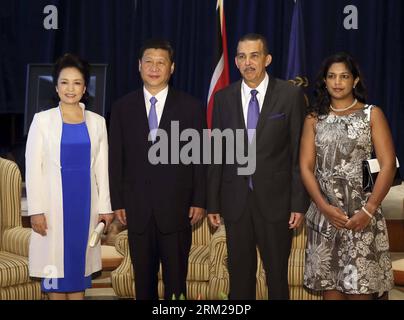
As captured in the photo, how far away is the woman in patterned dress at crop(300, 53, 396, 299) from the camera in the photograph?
3980mm

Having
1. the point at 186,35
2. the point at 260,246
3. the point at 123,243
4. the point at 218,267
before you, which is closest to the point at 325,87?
the point at 260,246

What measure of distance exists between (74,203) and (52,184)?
5.8 inches

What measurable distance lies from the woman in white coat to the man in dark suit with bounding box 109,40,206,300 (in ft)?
0.34

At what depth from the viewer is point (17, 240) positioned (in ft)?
17.0

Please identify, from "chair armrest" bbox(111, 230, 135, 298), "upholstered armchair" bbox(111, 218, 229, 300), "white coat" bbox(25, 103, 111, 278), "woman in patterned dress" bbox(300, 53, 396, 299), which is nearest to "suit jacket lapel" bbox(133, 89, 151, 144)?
"white coat" bbox(25, 103, 111, 278)

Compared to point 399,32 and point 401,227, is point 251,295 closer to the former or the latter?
point 401,227

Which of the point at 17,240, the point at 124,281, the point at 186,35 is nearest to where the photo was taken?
the point at 17,240

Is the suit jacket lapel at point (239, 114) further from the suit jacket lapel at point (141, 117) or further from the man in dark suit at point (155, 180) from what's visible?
the suit jacket lapel at point (141, 117)

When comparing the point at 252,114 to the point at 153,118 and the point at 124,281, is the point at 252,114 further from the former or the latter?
the point at 124,281

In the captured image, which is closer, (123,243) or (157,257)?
(157,257)

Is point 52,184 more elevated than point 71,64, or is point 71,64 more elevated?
point 71,64

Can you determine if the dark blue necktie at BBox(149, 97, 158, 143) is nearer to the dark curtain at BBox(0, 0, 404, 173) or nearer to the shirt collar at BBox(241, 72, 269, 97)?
the shirt collar at BBox(241, 72, 269, 97)

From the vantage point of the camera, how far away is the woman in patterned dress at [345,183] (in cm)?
398

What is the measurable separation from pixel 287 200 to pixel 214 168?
0.41m
